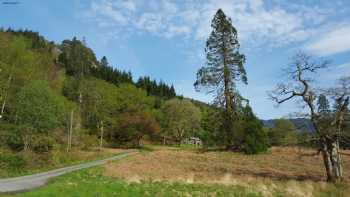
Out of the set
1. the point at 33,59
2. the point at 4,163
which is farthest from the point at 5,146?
the point at 33,59

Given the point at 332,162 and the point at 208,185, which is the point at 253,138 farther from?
the point at 208,185

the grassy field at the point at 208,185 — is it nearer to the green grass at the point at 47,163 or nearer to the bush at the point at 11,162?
the green grass at the point at 47,163

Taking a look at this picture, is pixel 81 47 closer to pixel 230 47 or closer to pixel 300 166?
pixel 230 47

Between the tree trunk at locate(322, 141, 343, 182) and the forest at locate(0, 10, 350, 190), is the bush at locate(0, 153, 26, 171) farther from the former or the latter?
the tree trunk at locate(322, 141, 343, 182)

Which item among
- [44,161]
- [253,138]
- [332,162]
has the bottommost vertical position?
[44,161]

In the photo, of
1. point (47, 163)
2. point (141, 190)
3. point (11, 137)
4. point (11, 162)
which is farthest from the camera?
point (11, 137)

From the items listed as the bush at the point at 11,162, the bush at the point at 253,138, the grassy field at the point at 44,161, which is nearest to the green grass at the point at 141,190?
the grassy field at the point at 44,161

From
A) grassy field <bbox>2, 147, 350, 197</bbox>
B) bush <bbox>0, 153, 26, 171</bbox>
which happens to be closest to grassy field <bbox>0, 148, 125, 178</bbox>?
bush <bbox>0, 153, 26, 171</bbox>

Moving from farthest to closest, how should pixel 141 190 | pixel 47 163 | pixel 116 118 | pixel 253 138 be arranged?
pixel 116 118 < pixel 253 138 < pixel 47 163 < pixel 141 190

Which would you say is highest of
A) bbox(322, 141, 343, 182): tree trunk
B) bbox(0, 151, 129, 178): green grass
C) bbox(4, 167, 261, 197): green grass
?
bbox(322, 141, 343, 182): tree trunk

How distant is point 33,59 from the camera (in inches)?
1642

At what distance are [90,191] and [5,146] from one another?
22.7 m

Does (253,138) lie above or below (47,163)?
above

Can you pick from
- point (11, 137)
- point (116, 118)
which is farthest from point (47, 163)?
point (116, 118)
